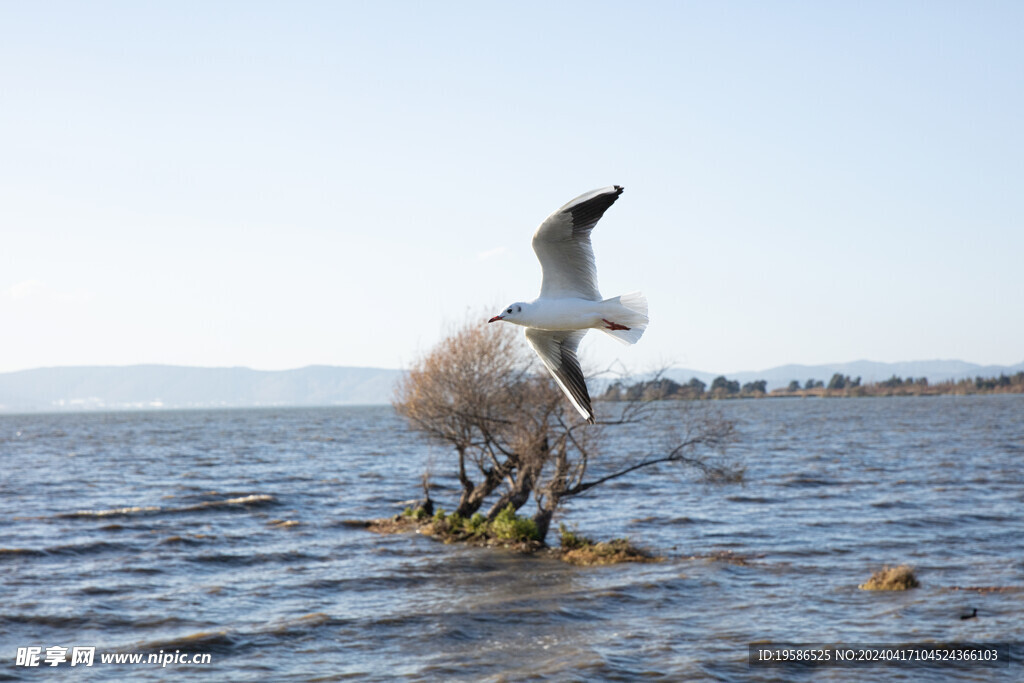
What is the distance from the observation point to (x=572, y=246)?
9336mm

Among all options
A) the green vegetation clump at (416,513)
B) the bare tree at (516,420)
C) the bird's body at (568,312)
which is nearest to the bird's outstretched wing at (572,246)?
the bird's body at (568,312)

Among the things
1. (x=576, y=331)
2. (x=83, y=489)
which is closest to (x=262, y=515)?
(x=83, y=489)

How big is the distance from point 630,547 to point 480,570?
4483mm

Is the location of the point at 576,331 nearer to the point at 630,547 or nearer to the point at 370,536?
the point at 630,547

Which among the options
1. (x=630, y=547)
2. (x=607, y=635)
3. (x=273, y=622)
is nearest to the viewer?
(x=607, y=635)

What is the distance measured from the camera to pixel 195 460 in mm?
62938
